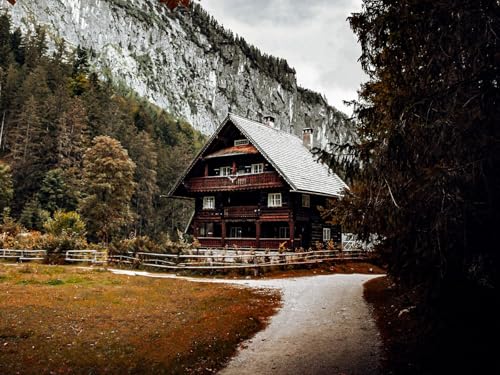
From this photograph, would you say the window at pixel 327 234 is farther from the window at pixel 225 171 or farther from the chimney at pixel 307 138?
the window at pixel 225 171

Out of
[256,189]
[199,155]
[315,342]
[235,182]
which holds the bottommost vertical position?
[315,342]

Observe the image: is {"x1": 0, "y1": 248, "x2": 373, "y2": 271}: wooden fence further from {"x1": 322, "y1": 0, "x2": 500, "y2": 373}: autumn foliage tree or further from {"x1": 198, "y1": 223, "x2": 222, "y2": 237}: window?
{"x1": 322, "y1": 0, "x2": 500, "y2": 373}: autumn foliage tree

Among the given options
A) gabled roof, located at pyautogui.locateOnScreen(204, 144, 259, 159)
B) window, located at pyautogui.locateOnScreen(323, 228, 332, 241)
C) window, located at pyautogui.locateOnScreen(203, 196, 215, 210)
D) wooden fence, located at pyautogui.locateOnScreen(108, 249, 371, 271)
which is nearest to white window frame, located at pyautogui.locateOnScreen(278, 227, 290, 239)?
window, located at pyautogui.locateOnScreen(323, 228, 332, 241)

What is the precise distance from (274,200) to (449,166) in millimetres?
25439

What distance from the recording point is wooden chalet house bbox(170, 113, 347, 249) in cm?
3031

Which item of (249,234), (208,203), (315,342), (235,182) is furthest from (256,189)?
(315,342)

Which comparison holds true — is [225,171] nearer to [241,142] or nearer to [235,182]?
[235,182]

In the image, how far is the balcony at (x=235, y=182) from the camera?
29984 millimetres

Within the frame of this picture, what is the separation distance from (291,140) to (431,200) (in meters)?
31.5

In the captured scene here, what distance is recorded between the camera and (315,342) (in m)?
8.85

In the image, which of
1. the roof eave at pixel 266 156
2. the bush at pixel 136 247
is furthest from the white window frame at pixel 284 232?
the bush at pixel 136 247

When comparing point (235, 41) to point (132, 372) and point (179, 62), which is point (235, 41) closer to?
point (179, 62)

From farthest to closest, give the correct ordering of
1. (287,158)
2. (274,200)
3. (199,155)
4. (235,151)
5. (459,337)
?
1. (199,155)
2. (287,158)
3. (235,151)
4. (274,200)
5. (459,337)

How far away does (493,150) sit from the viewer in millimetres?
5465
